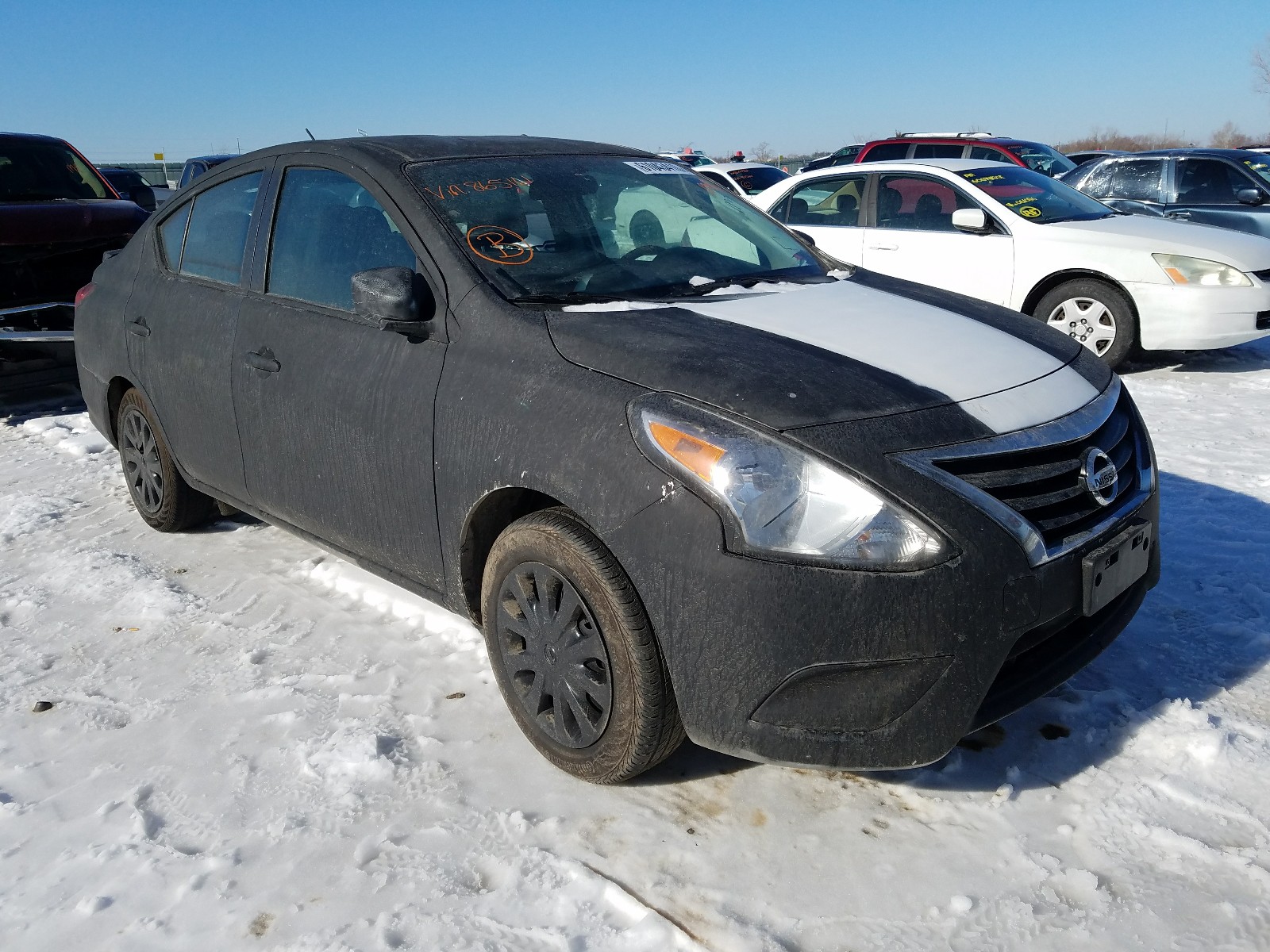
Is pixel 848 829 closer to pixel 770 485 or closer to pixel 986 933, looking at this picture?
pixel 986 933

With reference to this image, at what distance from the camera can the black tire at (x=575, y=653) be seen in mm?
2484

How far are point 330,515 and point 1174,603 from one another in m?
2.93

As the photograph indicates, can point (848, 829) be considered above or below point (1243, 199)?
below

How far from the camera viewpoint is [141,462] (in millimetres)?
4762

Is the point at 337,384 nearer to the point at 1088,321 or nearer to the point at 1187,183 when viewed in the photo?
the point at 1088,321

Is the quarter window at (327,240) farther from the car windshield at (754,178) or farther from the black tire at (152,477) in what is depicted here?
the car windshield at (754,178)

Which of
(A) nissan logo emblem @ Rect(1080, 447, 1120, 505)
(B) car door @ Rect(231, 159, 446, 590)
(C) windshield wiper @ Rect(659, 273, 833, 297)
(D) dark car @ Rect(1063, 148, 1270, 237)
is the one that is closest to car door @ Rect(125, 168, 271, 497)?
(B) car door @ Rect(231, 159, 446, 590)

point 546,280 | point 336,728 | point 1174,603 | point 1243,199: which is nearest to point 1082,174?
point 1243,199

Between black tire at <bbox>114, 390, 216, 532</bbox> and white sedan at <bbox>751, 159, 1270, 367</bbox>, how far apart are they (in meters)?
5.43

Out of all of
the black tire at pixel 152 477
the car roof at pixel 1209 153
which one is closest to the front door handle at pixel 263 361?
the black tire at pixel 152 477

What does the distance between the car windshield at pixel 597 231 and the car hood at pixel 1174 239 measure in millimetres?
4379

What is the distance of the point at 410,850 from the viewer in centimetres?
254

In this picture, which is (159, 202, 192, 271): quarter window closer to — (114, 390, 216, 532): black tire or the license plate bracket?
(114, 390, 216, 532): black tire

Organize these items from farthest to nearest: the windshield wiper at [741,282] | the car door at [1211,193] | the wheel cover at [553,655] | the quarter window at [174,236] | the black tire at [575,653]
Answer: the car door at [1211,193] → the quarter window at [174,236] → the windshield wiper at [741,282] → the wheel cover at [553,655] → the black tire at [575,653]
